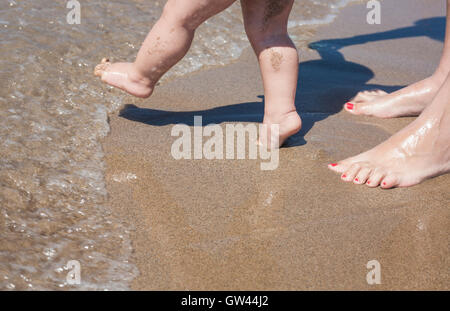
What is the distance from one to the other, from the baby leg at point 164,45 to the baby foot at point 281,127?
47 centimetres

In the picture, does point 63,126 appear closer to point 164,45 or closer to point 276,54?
point 164,45

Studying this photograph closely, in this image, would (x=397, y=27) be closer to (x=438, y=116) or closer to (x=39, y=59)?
(x=438, y=116)

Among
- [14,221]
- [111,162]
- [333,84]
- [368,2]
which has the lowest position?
[14,221]

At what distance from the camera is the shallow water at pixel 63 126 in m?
1.73

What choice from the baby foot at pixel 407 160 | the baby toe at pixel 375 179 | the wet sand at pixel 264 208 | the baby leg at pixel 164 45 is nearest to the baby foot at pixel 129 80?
the baby leg at pixel 164 45

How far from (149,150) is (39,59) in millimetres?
1113

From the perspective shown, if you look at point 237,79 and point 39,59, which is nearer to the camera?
point 39,59

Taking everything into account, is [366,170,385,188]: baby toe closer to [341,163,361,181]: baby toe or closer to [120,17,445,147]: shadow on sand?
[341,163,361,181]: baby toe

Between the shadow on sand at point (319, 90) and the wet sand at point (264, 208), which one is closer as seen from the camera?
the wet sand at point (264, 208)

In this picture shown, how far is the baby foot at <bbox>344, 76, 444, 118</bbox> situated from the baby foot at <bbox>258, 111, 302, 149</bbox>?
633 millimetres

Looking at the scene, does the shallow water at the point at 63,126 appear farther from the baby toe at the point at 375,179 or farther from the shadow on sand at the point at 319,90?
the baby toe at the point at 375,179

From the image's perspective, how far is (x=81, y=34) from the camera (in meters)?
3.52
